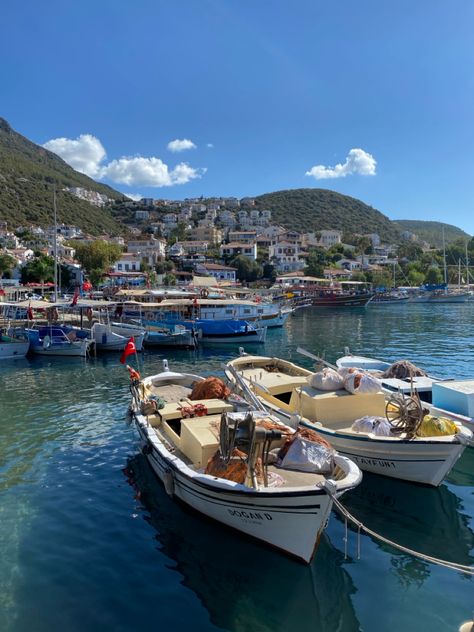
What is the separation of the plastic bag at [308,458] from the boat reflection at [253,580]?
1.46 m

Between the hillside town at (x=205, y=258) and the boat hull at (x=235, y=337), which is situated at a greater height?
the hillside town at (x=205, y=258)

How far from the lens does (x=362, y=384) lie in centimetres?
1235

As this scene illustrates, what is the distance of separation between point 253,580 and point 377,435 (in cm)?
475

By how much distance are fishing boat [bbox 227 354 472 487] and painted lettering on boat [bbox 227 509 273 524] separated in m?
3.26

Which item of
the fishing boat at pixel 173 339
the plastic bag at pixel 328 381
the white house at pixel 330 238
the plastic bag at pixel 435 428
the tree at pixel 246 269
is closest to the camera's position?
the plastic bag at pixel 435 428

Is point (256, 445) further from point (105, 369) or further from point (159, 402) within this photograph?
point (105, 369)

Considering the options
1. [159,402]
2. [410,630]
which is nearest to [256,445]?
[410,630]

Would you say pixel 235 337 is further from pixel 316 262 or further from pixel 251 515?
pixel 316 262

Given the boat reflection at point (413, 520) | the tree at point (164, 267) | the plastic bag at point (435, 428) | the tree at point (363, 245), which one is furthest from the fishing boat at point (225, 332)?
the tree at point (363, 245)

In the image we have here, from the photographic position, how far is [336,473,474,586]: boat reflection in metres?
8.44

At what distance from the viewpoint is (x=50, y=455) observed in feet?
43.9

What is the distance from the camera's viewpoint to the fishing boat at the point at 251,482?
297 inches

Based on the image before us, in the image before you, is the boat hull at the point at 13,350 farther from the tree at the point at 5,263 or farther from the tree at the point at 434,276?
the tree at the point at 434,276

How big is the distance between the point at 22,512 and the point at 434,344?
3262 centimetres
